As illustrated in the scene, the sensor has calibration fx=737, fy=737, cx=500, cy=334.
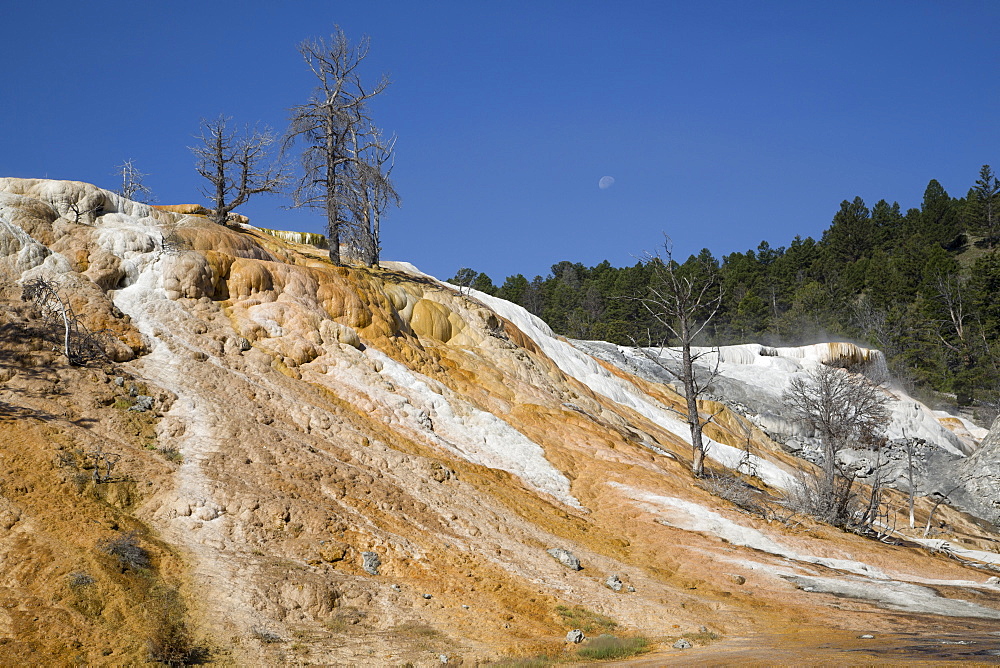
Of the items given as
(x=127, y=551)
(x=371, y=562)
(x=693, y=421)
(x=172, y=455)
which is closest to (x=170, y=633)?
(x=127, y=551)

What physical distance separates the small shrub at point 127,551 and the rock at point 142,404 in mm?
4622

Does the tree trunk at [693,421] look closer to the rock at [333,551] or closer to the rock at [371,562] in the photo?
the rock at [371,562]

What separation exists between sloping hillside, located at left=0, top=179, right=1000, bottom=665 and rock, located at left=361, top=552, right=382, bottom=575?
68 mm

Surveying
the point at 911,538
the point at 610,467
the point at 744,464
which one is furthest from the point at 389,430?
the point at 911,538

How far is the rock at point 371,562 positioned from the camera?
12.8 metres

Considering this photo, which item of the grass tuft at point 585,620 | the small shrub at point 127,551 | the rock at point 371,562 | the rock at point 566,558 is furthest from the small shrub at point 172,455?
the grass tuft at point 585,620

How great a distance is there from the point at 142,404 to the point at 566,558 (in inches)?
367

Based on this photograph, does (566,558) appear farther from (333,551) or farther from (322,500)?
(322,500)

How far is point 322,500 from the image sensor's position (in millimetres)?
14484

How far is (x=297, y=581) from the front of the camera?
11523 millimetres

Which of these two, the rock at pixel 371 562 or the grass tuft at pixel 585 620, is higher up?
the rock at pixel 371 562

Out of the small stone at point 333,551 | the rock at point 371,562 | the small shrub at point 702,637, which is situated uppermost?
the small stone at point 333,551

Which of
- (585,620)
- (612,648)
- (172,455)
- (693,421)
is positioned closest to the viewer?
(612,648)

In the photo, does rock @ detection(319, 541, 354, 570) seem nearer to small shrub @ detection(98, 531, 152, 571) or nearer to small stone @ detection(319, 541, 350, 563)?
small stone @ detection(319, 541, 350, 563)
